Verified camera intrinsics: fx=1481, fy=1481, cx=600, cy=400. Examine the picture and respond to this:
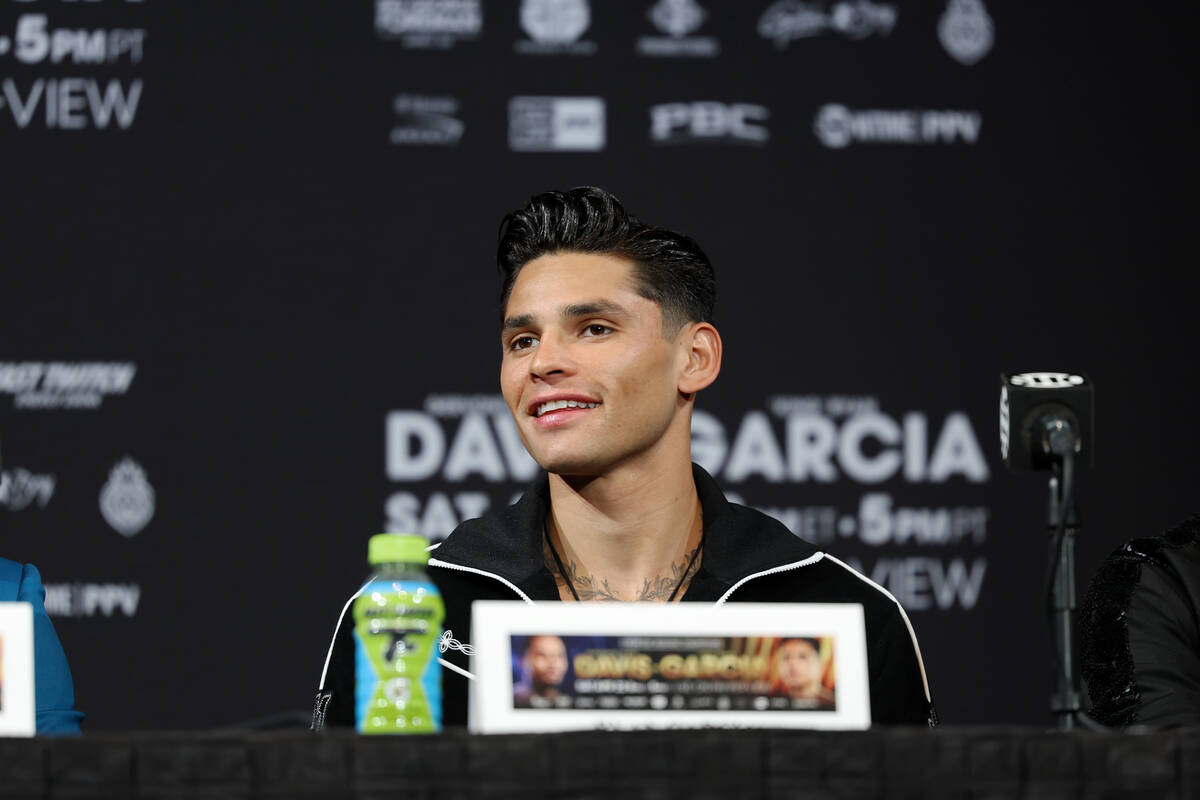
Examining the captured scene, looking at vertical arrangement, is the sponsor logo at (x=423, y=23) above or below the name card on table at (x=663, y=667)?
above

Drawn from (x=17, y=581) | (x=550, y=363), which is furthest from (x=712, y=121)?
(x=17, y=581)

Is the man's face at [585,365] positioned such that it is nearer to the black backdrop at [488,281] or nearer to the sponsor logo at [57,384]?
the black backdrop at [488,281]

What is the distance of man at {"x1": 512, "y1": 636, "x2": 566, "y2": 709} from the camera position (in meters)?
1.12

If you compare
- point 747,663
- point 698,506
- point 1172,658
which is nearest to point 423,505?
point 698,506

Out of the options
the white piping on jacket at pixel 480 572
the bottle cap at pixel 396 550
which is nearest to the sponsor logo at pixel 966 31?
the white piping on jacket at pixel 480 572

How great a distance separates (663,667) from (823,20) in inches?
104

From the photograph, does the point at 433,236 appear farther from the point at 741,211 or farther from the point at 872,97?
the point at 872,97

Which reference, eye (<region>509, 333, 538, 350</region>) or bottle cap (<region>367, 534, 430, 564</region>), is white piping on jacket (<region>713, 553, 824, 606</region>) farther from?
bottle cap (<region>367, 534, 430, 564</region>)

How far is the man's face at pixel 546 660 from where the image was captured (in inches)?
44.5

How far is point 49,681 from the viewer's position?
1.91 metres

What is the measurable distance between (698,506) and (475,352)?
1238mm

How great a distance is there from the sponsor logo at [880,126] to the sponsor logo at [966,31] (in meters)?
0.15

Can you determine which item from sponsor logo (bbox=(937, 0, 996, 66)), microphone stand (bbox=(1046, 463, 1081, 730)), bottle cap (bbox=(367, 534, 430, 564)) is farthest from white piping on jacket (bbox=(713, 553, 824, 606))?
sponsor logo (bbox=(937, 0, 996, 66))

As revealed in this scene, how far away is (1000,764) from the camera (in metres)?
1.03
